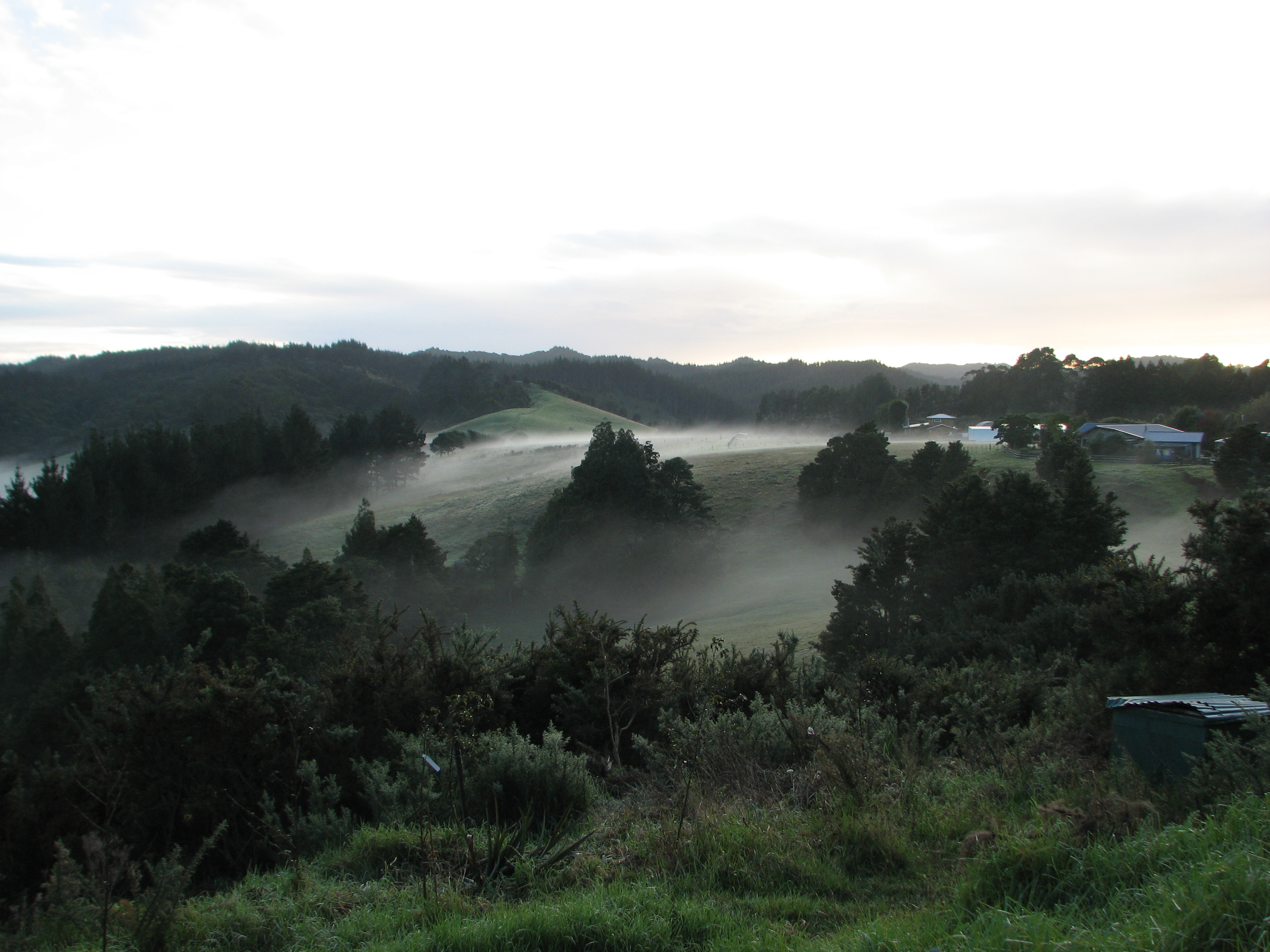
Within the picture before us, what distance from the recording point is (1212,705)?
5672 millimetres

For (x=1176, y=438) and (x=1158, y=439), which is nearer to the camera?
(x=1176, y=438)

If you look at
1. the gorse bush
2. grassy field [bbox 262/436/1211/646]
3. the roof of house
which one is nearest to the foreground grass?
the gorse bush

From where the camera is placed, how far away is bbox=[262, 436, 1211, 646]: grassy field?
35.2 m

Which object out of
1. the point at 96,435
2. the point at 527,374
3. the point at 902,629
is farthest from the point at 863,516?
the point at 527,374

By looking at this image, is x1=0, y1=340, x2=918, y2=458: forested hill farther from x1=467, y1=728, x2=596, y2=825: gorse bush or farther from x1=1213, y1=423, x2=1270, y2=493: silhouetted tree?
x1=467, y1=728, x2=596, y2=825: gorse bush

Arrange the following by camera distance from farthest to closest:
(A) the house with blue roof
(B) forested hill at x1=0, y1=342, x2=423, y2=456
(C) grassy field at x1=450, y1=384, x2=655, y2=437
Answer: (B) forested hill at x1=0, y1=342, x2=423, y2=456 → (C) grassy field at x1=450, y1=384, x2=655, y2=437 → (A) the house with blue roof

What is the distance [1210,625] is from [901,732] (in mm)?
3632

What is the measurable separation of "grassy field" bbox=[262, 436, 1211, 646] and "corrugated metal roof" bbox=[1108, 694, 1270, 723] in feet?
66.2

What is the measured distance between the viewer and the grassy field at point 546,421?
108 m

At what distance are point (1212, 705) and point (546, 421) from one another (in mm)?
110291

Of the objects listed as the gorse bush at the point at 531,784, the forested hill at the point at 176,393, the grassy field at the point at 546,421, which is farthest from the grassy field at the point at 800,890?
the forested hill at the point at 176,393

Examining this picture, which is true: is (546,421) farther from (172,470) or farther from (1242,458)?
(1242,458)

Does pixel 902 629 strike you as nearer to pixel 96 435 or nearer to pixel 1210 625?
pixel 1210 625

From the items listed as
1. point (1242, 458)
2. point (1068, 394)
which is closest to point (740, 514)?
point (1242, 458)
